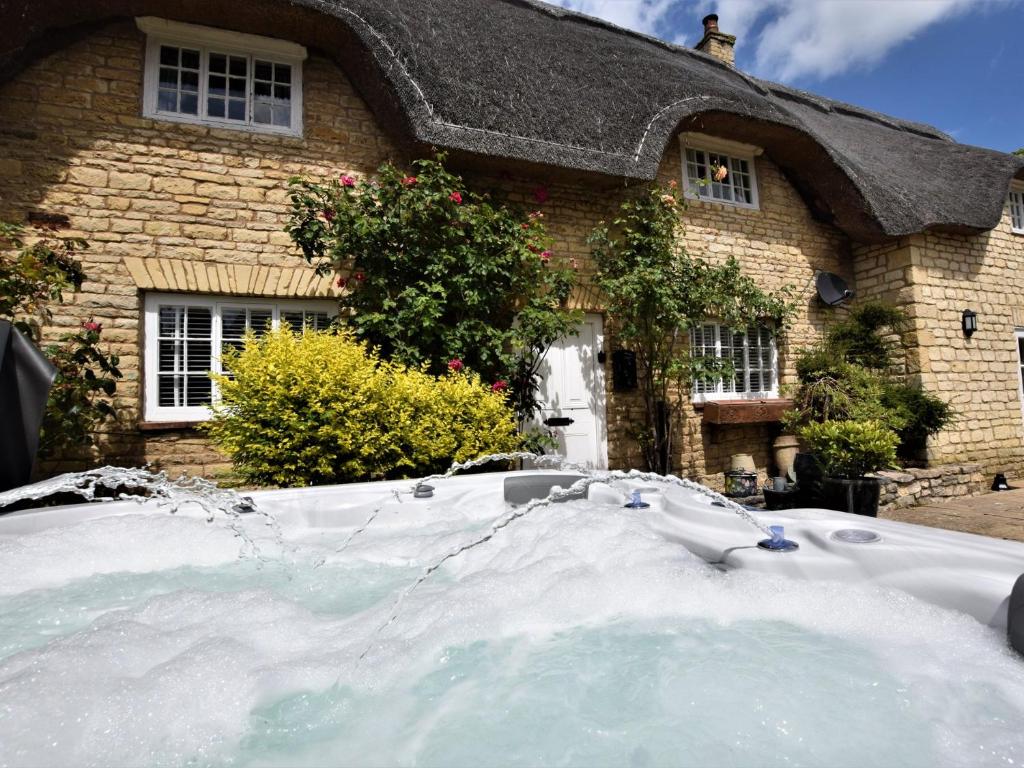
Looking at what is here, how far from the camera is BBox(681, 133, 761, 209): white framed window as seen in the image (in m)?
6.31

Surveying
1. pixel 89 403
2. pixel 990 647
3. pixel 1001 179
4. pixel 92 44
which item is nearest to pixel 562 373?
pixel 89 403

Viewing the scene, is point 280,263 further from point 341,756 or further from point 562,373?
point 341,756

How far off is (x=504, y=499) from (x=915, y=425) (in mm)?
5334

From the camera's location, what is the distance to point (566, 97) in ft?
17.1

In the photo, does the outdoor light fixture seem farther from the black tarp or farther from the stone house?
the black tarp

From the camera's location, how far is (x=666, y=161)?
617cm

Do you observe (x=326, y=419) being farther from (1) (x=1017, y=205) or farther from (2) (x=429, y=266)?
(1) (x=1017, y=205)

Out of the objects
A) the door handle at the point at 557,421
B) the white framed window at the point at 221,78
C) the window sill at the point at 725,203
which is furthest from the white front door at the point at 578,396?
the white framed window at the point at 221,78

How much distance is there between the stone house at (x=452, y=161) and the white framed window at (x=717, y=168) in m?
0.03

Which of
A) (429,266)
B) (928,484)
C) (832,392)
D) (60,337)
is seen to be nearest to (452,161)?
(429,266)

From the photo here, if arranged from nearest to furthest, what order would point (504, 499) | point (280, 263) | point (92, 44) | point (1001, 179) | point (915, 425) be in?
point (504, 499) → point (92, 44) → point (280, 263) → point (915, 425) → point (1001, 179)

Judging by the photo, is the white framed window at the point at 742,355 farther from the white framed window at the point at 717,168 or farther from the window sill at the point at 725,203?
the white framed window at the point at 717,168

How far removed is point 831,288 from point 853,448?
3721 mm

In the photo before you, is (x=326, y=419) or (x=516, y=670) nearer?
(x=516, y=670)
